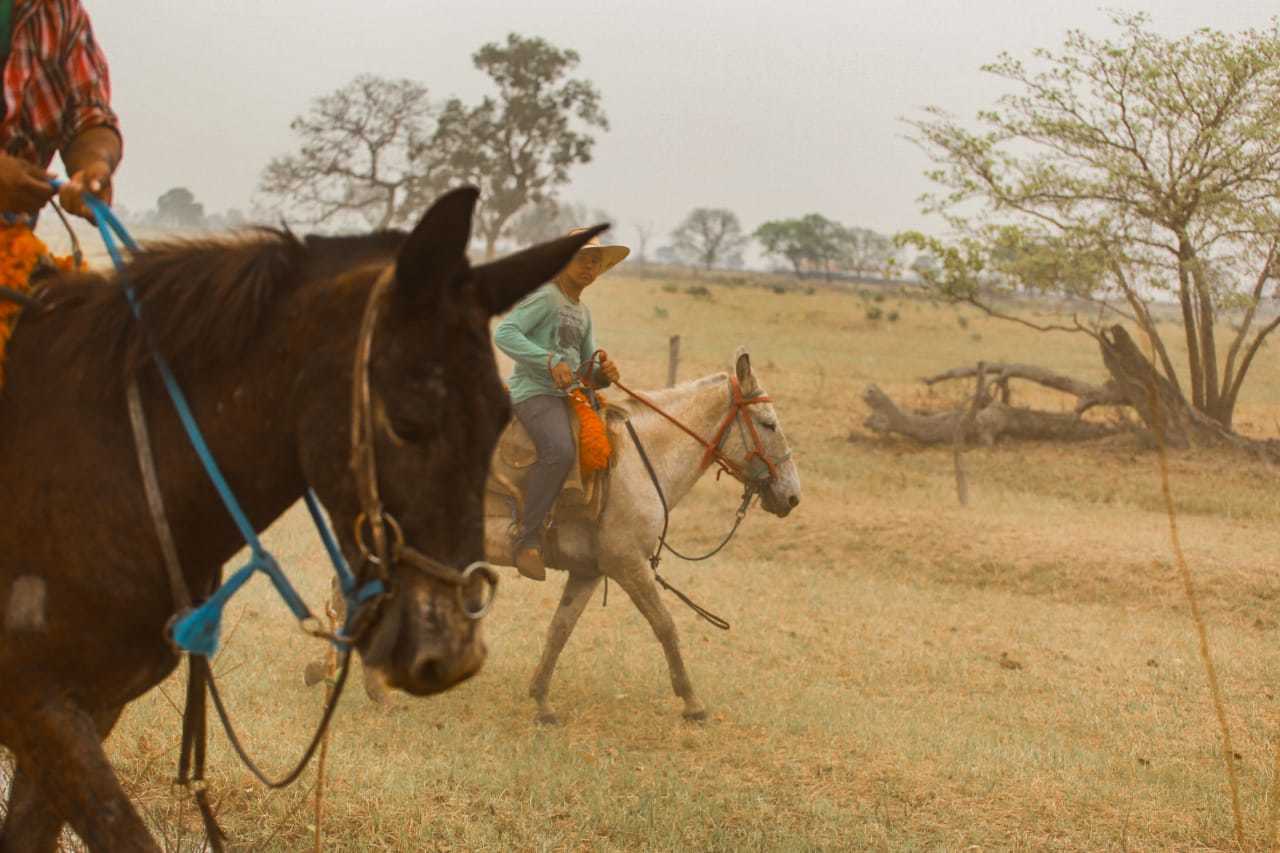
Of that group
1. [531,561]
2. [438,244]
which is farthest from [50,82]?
[531,561]

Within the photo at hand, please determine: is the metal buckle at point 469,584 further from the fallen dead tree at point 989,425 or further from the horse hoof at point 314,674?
the fallen dead tree at point 989,425

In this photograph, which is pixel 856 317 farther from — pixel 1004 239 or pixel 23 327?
pixel 23 327

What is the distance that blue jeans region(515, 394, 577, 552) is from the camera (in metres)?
6.91

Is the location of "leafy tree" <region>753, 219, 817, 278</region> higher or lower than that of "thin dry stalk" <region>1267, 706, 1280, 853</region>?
higher

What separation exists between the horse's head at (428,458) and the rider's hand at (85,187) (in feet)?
2.95

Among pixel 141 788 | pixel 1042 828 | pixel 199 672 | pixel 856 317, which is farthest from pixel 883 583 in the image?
pixel 856 317

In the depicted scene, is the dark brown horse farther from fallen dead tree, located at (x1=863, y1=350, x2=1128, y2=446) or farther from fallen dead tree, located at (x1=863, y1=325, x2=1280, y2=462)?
fallen dead tree, located at (x1=863, y1=350, x2=1128, y2=446)

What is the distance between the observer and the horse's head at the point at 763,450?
305 inches

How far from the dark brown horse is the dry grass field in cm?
211

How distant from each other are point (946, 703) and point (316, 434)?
630cm

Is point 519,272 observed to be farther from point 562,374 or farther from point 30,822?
point 562,374

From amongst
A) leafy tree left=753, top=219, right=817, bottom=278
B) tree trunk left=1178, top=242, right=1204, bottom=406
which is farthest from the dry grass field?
leafy tree left=753, top=219, right=817, bottom=278

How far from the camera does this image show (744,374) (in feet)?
25.8

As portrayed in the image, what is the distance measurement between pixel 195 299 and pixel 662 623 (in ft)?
16.9
